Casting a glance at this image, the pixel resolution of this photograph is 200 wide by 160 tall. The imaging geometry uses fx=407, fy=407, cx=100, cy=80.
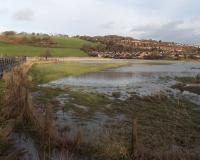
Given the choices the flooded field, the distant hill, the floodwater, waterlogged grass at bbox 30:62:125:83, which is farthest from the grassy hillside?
the flooded field

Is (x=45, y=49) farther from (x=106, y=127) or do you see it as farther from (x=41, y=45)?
(x=106, y=127)

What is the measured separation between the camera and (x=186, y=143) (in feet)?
61.3

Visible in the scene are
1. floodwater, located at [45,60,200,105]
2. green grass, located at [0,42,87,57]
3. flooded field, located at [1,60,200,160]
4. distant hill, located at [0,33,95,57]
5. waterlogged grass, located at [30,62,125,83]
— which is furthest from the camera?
distant hill, located at [0,33,95,57]

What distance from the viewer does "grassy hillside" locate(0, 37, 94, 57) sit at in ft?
462

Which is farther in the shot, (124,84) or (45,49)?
A: (45,49)

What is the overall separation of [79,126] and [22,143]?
16.5ft

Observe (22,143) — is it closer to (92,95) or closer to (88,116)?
(88,116)

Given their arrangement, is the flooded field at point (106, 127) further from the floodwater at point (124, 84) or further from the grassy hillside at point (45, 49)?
the grassy hillside at point (45, 49)

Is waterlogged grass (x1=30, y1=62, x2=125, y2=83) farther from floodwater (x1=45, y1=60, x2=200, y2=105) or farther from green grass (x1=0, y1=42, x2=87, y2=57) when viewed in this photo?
green grass (x1=0, y1=42, x2=87, y2=57)

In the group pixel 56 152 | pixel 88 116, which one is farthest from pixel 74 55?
pixel 56 152

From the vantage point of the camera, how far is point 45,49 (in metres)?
155

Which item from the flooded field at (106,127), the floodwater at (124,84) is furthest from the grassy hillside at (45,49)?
the flooded field at (106,127)

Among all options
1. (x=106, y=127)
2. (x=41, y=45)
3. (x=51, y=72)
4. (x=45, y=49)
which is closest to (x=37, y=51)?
(x=45, y=49)

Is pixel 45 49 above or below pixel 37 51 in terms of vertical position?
above
